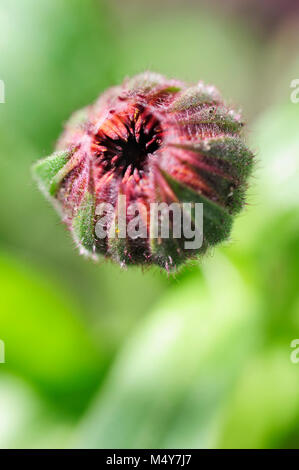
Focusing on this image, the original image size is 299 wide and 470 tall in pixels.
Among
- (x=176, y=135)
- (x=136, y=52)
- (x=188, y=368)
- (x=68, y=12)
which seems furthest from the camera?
(x=136, y=52)

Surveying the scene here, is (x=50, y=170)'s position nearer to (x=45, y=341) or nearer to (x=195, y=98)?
(x=195, y=98)

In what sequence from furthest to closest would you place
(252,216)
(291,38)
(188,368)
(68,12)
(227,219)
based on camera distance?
(291,38) → (68,12) → (252,216) → (188,368) → (227,219)

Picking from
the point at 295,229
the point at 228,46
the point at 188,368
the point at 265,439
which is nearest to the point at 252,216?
the point at 295,229

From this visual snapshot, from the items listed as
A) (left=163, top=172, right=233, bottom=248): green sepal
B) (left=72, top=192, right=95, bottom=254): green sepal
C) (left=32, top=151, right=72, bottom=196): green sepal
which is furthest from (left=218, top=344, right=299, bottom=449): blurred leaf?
(left=32, top=151, right=72, bottom=196): green sepal

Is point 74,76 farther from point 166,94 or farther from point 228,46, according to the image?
point 166,94

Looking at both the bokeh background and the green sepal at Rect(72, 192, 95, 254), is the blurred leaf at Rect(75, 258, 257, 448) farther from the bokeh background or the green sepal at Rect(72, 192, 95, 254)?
the green sepal at Rect(72, 192, 95, 254)

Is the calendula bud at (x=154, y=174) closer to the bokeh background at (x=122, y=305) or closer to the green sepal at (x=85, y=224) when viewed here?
the green sepal at (x=85, y=224)

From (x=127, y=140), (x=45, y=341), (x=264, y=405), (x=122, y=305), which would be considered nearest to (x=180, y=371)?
(x=264, y=405)

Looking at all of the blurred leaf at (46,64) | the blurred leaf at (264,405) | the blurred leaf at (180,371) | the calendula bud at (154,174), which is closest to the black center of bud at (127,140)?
the calendula bud at (154,174)
